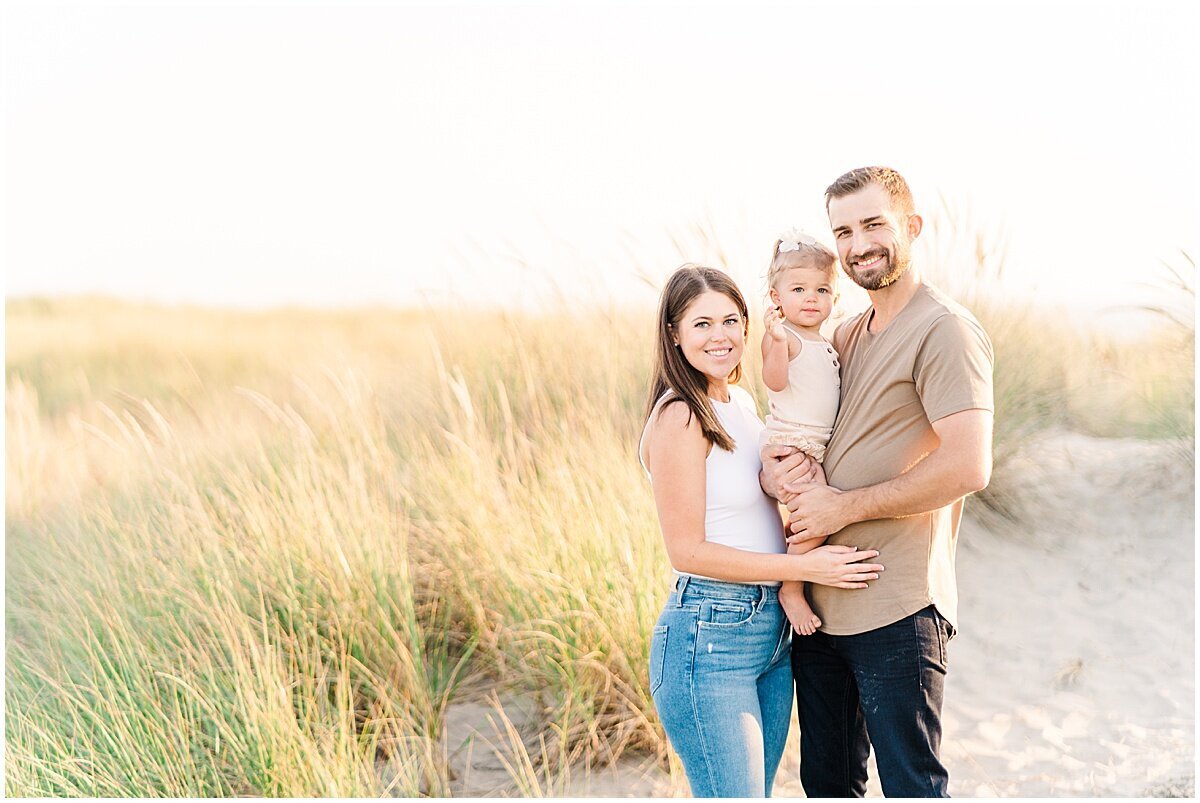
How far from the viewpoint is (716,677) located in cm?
246

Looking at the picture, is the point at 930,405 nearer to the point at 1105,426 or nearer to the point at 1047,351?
the point at 1047,351

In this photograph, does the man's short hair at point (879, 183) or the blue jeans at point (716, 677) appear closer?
the blue jeans at point (716, 677)

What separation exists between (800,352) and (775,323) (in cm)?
10

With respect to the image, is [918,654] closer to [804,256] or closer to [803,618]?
[803,618]

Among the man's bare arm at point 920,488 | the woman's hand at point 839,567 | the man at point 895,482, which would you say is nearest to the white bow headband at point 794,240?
the man at point 895,482

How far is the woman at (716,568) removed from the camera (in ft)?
8.09

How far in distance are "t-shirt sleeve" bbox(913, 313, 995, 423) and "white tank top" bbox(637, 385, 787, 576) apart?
1.48ft

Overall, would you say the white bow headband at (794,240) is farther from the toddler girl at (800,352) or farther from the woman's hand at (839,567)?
the woman's hand at (839,567)

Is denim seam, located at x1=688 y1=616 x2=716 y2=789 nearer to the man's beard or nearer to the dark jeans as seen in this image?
the dark jeans

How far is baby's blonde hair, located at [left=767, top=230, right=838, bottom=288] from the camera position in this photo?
277cm

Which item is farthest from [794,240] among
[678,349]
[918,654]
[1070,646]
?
[1070,646]

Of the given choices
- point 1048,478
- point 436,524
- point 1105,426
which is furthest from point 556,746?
point 1105,426

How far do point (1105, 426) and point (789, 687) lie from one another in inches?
218

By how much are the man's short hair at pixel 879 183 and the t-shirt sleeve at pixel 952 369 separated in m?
0.38
